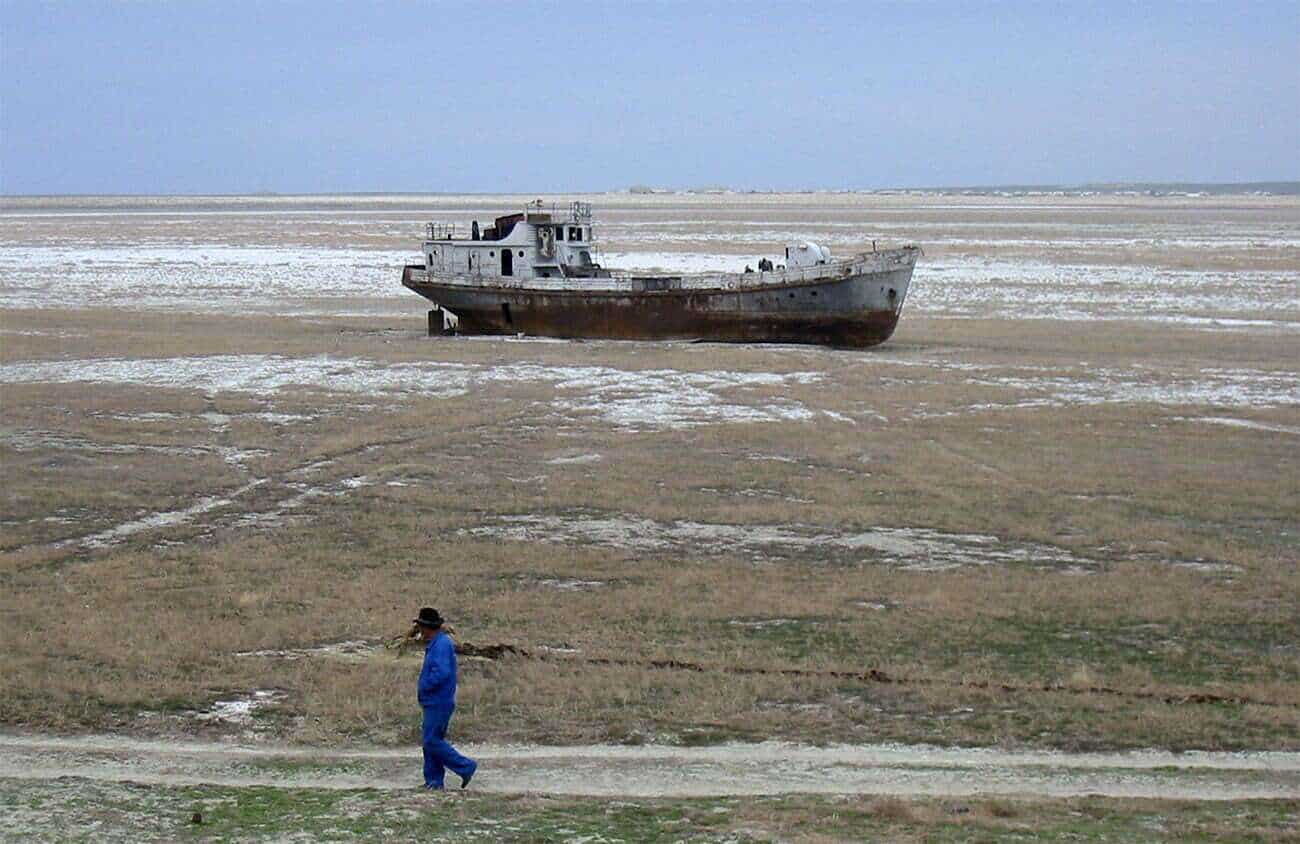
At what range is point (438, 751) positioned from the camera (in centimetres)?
1159

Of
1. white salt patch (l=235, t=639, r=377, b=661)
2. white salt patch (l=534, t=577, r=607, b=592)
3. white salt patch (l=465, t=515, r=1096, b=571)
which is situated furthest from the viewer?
white salt patch (l=465, t=515, r=1096, b=571)

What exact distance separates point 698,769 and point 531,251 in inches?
1407

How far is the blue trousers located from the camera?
11.6m

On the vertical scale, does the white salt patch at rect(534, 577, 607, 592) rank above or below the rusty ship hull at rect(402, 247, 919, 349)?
below

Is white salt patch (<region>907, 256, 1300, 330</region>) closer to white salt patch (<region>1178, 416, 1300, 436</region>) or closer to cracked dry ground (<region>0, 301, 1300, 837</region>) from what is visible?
cracked dry ground (<region>0, 301, 1300, 837</region>)

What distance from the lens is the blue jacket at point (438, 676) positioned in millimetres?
11594

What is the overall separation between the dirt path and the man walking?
0.34 m

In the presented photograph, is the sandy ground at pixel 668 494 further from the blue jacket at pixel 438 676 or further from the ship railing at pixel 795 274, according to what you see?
the ship railing at pixel 795 274

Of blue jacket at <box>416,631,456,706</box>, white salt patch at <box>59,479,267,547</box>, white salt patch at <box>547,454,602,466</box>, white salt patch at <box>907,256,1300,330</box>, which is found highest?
blue jacket at <box>416,631,456,706</box>

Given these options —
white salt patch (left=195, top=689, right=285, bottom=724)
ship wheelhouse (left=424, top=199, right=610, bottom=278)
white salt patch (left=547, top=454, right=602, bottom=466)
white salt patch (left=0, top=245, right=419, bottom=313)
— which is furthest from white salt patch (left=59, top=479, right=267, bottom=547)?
white salt patch (left=0, top=245, right=419, bottom=313)

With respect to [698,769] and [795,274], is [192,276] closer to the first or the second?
[795,274]

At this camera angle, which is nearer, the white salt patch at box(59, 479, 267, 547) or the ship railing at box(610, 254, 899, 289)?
the white salt patch at box(59, 479, 267, 547)

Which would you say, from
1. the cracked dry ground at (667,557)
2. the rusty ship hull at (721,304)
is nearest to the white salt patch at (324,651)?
the cracked dry ground at (667,557)

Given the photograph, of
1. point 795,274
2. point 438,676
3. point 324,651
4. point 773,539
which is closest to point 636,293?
point 795,274
